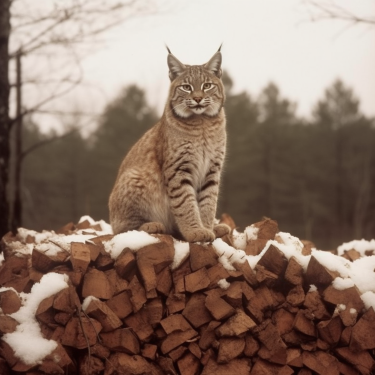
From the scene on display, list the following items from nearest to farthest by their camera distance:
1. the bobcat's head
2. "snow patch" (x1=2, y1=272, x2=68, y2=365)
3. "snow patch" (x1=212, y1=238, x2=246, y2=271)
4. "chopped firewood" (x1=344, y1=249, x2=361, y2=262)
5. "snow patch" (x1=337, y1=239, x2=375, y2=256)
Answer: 1. "snow patch" (x1=2, y1=272, x2=68, y2=365)
2. "snow patch" (x1=212, y1=238, x2=246, y2=271)
3. the bobcat's head
4. "chopped firewood" (x1=344, y1=249, x2=361, y2=262)
5. "snow patch" (x1=337, y1=239, x2=375, y2=256)

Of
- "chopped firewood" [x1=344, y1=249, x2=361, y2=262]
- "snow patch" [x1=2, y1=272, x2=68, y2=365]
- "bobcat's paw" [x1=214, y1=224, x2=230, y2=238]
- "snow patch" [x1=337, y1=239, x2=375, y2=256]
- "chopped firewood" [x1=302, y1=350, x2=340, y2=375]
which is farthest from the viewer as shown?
"snow patch" [x1=337, y1=239, x2=375, y2=256]

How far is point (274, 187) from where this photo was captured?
1889cm

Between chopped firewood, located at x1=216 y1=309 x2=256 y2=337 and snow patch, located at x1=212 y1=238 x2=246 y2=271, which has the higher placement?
snow patch, located at x1=212 y1=238 x2=246 y2=271

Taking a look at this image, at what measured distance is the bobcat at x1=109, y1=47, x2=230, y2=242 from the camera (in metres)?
3.54

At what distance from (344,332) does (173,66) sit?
7.92ft

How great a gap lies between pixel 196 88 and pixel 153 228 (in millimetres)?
1161

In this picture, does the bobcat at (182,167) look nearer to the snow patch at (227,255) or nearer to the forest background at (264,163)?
the snow patch at (227,255)

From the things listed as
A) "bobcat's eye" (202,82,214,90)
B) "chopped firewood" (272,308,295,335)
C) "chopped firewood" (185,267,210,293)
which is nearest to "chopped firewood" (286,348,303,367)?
"chopped firewood" (272,308,295,335)

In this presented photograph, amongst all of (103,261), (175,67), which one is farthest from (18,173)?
(103,261)

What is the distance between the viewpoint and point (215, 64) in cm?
382

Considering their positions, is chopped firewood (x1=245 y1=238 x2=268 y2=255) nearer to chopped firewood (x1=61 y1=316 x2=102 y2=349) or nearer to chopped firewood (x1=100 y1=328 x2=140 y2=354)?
chopped firewood (x1=100 y1=328 x2=140 y2=354)

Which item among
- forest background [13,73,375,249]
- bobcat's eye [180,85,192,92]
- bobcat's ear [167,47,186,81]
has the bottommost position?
forest background [13,73,375,249]

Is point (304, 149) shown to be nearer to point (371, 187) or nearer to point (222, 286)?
point (371, 187)

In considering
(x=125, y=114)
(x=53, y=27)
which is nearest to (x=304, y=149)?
(x=125, y=114)
